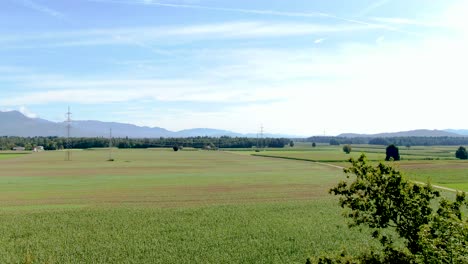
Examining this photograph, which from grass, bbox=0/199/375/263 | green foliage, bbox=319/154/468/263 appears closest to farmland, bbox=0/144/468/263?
grass, bbox=0/199/375/263

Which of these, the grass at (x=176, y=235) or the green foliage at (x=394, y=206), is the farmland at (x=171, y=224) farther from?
the green foliage at (x=394, y=206)

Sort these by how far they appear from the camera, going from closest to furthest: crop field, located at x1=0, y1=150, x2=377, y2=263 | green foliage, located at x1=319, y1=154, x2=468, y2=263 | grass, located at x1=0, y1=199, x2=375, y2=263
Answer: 1. green foliage, located at x1=319, y1=154, x2=468, y2=263
2. grass, located at x1=0, y1=199, x2=375, y2=263
3. crop field, located at x1=0, y1=150, x2=377, y2=263

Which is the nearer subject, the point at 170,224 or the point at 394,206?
the point at 394,206

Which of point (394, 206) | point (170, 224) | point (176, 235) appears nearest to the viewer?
point (394, 206)

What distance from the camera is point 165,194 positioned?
193ft

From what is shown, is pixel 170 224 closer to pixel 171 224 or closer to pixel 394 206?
pixel 171 224

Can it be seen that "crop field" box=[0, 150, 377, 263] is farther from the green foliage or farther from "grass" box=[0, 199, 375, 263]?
the green foliage

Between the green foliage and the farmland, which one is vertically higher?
the green foliage

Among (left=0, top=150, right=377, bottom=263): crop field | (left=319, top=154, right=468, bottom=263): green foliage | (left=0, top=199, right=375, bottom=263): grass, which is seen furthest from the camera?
(left=0, top=150, right=377, bottom=263): crop field

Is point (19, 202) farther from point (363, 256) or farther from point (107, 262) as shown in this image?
point (363, 256)

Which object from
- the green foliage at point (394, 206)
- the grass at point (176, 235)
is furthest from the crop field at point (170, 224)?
the green foliage at point (394, 206)

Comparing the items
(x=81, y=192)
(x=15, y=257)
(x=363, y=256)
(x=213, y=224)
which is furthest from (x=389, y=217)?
(x=81, y=192)

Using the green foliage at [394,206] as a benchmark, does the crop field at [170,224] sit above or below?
below

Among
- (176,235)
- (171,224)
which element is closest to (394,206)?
(176,235)
